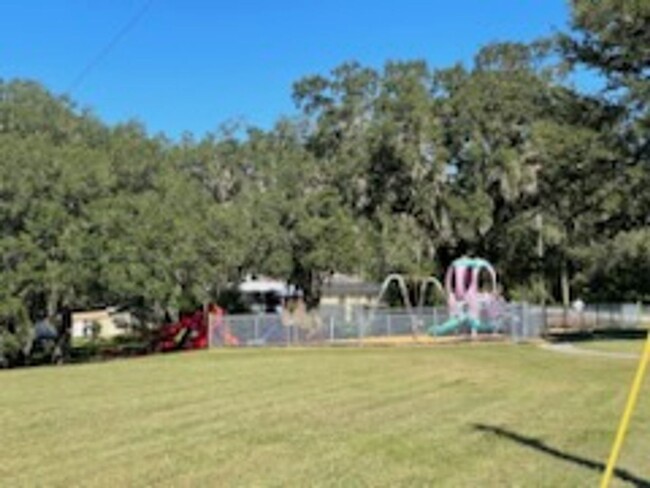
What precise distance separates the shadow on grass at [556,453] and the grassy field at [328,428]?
2cm

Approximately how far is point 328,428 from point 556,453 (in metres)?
2.66

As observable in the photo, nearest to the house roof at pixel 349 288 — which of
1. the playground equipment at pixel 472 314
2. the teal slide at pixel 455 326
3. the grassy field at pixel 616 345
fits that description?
the playground equipment at pixel 472 314

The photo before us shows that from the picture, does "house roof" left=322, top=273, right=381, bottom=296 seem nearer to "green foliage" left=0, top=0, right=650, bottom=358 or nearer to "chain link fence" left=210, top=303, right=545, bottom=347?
"green foliage" left=0, top=0, right=650, bottom=358

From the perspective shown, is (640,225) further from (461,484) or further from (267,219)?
(461,484)

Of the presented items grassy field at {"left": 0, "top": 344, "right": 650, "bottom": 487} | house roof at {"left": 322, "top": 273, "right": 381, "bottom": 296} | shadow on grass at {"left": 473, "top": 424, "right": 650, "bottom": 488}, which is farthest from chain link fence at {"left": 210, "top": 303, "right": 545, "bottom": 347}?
house roof at {"left": 322, "top": 273, "right": 381, "bottom": 296}

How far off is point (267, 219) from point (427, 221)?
7.50 m

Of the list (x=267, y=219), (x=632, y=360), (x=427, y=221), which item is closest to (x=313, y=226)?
(x=267, y=219)

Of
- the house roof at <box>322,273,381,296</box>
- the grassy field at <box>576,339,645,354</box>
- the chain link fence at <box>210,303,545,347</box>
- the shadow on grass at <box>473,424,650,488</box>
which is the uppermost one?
the house roof at <box>322,273,381,296</box>

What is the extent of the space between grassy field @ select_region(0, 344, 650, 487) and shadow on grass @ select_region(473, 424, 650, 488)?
2 centimetres

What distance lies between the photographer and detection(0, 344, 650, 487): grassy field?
8297 millimetres

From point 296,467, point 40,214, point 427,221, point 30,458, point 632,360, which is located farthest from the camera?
point 427,221

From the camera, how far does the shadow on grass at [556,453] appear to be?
7.88m

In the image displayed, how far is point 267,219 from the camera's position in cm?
4053

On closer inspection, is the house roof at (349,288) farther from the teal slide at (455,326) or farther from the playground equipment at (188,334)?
the teal slide at (455,326)
